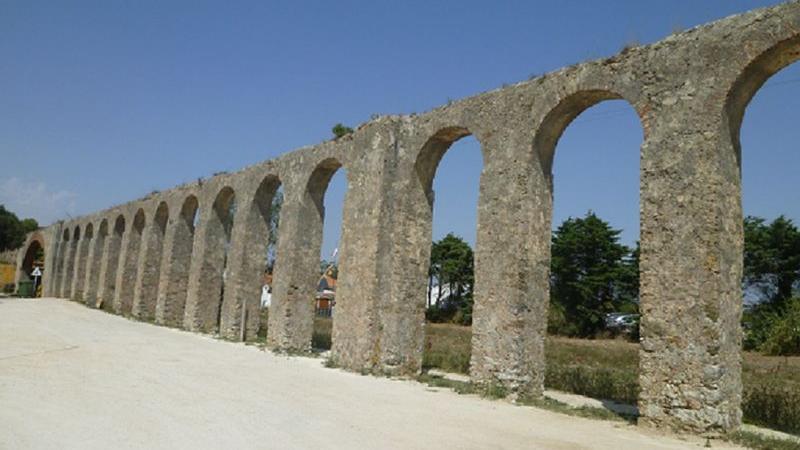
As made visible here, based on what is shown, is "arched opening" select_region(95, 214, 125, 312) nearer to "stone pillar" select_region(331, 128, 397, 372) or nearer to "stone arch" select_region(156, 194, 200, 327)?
"stone arch" select_region(156, 194, 200, 327)

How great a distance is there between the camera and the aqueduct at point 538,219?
728cm

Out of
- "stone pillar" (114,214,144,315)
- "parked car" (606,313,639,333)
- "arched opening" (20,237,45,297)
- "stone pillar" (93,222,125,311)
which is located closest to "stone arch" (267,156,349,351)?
"stone pillar" (114,214,144,315)

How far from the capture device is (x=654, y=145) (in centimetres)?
805

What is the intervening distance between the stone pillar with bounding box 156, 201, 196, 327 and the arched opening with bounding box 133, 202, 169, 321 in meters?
1.61

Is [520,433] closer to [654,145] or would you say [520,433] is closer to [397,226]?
[654,145]

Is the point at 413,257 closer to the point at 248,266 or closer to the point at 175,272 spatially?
the point at 248,266

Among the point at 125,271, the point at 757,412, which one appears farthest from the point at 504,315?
the point at 125,271

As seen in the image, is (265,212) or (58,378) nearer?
(58,378)

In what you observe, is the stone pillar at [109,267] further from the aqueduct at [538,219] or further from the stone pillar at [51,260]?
the aqueduct at [538,219]

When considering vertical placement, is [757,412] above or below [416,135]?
below

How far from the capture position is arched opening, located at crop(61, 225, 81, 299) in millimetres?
34031

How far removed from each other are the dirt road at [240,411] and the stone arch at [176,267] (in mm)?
9806

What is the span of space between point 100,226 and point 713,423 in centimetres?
2943

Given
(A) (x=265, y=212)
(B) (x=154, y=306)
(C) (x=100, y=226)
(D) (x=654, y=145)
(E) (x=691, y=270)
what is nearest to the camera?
(E) (x=691, y=270)
